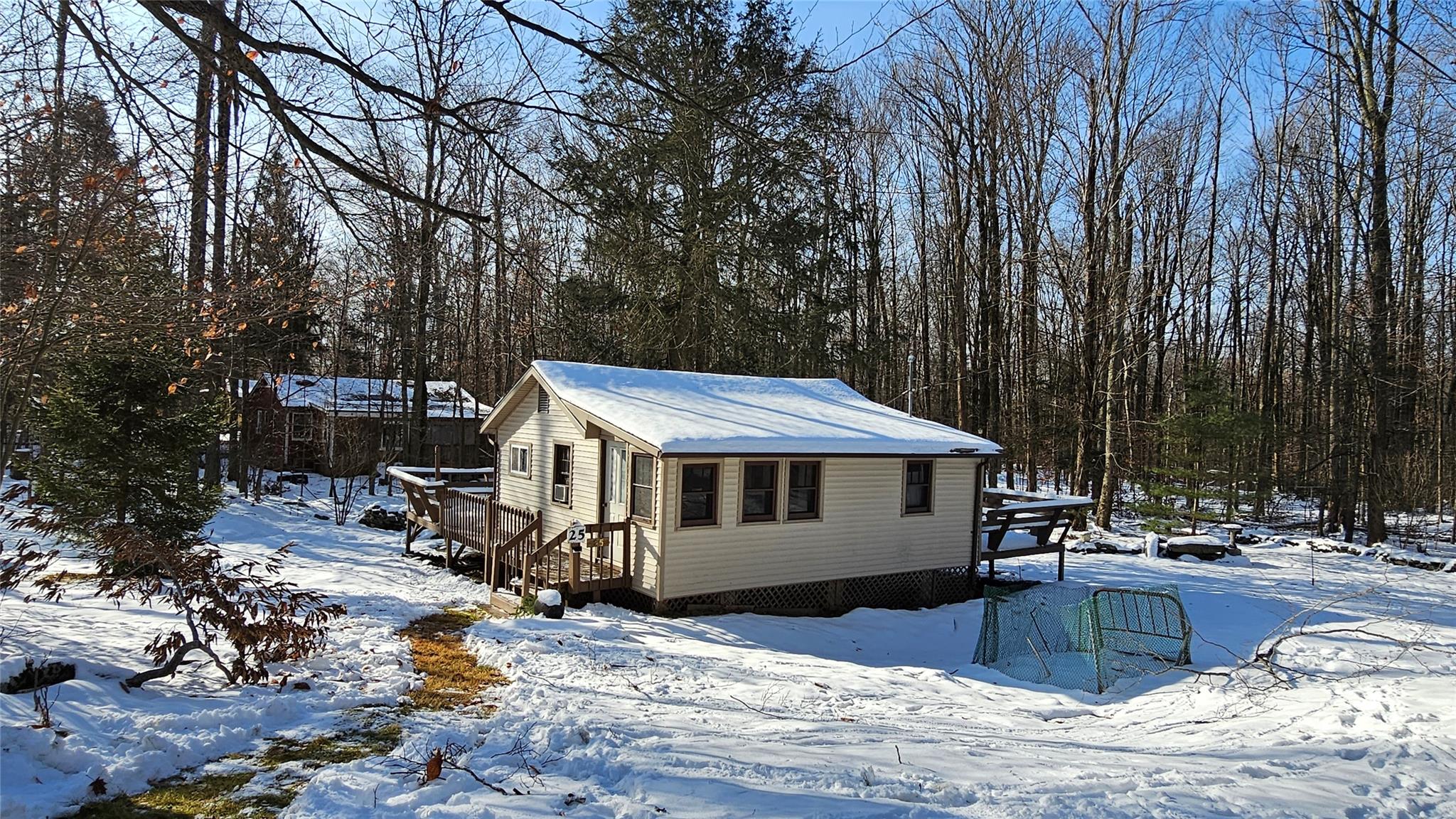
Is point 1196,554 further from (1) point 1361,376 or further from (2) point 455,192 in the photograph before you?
(2) point 455,192

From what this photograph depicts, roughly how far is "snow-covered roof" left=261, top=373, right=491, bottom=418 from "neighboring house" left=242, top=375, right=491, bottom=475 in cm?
4

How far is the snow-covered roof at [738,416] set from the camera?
37.4ft

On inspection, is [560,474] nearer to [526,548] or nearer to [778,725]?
[526,548]

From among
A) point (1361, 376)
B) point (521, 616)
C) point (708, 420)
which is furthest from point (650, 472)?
point (1361, 376)

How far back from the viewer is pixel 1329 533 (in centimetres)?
2317

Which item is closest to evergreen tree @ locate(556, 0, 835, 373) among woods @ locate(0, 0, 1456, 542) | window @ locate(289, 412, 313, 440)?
woods @ locate(0, 0, 1456, 542)

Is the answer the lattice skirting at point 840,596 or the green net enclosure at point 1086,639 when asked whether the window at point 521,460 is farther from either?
the green net enclosure at point 1086,639

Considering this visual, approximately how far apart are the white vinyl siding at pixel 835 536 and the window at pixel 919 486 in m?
0.13

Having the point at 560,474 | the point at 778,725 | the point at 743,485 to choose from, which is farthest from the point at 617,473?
the point at 778,725

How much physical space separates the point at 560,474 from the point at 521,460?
144 centimetres

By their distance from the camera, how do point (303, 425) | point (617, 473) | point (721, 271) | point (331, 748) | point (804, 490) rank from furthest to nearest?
point (303, 425) → point (721, 271) → point (804, 490) → point (617, 473) → point (331, 748)

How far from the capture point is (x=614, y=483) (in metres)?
12.5

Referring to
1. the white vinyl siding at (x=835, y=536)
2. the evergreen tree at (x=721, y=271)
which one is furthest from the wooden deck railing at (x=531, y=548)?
the evergreen tree at (x=721, y=271)

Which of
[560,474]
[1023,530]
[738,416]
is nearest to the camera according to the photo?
[738,416]
